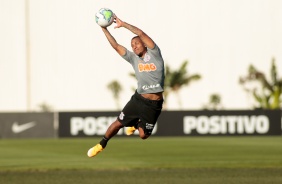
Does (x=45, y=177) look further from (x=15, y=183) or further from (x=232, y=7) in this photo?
(x=232, y=7)

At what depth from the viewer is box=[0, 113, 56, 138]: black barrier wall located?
44562mm

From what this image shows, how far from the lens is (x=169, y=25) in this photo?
76.1m

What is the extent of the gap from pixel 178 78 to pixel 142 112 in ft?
208

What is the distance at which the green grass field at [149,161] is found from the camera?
69.5 ft

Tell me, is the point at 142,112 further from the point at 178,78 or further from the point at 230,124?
the point at 178,78

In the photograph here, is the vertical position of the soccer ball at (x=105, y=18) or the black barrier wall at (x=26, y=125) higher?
the soccer ball at (x=105, y=18)

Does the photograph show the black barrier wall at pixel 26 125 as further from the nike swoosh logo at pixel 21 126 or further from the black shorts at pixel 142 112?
the black shorts at pixel 142 112

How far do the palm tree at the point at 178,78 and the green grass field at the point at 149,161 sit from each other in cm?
3843

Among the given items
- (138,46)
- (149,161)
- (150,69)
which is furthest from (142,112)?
(149,161)

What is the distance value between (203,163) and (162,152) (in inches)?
220

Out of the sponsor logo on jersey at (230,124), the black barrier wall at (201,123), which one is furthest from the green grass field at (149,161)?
the black barrier wall at (201,123)

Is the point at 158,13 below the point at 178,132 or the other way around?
the other way around

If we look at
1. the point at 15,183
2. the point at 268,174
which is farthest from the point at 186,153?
the point at 15,183

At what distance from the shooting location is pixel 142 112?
18375 millimetres
